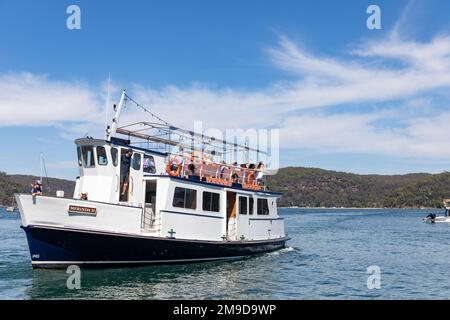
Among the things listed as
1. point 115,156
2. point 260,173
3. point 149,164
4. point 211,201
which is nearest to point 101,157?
point 115,156

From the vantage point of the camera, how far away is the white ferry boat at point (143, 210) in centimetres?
1978

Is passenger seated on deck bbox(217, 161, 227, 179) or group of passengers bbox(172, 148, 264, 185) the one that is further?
passenger seated on deck bbox(217, 161, 227, 179)

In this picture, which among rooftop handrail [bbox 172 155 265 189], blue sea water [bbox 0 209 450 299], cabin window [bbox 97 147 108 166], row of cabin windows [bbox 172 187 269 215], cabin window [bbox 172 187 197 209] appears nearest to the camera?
blue sea water [bbox 0 209 450 299]

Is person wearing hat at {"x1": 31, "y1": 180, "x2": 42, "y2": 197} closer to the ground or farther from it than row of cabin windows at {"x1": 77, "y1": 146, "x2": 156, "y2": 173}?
closer to the ground

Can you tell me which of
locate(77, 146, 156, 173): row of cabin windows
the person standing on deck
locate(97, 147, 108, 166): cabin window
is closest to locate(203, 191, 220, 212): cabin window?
locate(77, 146, 156, 173): row of cabin windows

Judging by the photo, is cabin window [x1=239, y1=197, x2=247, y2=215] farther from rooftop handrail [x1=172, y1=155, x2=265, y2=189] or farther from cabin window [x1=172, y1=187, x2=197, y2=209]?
cabin window [x1=172, y1=187, x2=197, y2=209]

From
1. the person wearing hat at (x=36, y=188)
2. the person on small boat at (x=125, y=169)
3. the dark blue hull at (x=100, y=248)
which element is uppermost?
the person on small boat at (x=125, y=169)

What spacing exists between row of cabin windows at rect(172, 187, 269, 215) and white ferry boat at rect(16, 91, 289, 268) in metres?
0.05

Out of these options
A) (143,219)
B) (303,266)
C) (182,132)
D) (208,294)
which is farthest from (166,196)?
(303,266)

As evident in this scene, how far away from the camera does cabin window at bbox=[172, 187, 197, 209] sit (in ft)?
76.6

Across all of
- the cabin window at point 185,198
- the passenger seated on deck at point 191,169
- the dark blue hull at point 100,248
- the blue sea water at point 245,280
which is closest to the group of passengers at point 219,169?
the passenger seated on deck at point 191,169

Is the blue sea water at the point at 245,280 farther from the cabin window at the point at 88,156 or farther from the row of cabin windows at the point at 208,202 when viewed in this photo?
the cabin window at the point at 88,156

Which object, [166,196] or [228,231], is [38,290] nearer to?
[166,196]

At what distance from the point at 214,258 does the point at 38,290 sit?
9.76m
